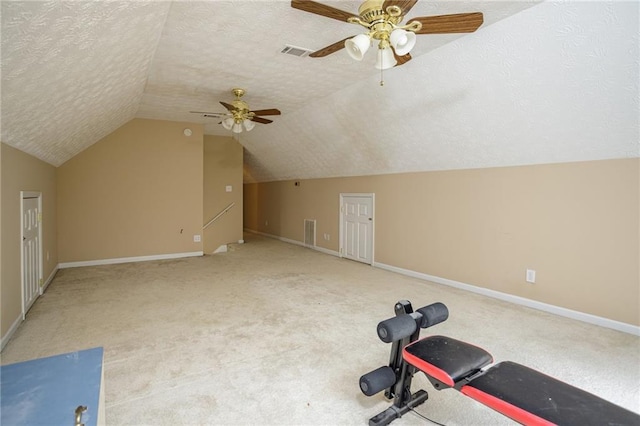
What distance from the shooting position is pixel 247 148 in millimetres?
8539

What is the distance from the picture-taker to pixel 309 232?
8.19m

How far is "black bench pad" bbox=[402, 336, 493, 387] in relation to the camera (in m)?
1.74

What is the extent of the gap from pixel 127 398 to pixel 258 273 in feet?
11.3

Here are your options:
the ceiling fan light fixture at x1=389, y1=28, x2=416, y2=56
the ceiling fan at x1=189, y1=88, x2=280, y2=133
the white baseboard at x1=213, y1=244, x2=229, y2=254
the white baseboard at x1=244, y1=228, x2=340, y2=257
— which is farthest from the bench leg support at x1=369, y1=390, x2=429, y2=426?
the white baseboard at x1=213, y1=244, x2=229, y2=254

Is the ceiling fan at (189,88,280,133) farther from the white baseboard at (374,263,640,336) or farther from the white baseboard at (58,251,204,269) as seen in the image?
the white baseboard at (58,251,204,269)

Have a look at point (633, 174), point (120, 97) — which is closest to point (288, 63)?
point (120, 97)

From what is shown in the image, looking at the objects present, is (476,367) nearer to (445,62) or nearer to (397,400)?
(397,400)

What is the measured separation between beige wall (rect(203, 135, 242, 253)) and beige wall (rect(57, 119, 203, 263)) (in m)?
1.03

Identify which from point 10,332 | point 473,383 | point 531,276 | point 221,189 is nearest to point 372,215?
point 531,276

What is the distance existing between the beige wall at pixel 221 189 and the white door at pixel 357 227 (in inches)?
120

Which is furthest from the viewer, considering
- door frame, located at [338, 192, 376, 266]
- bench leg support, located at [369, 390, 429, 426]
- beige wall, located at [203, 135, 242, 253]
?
beige wall, located at [203, 135, 242, 253]

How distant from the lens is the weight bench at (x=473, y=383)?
1450mm

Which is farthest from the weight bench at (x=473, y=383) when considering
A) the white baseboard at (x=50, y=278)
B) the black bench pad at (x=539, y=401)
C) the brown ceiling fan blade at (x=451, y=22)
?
the white baseboard at (x=50, y=278)

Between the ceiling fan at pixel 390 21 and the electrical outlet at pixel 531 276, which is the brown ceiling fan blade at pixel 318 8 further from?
the electrical outlet at pixel 531 276
